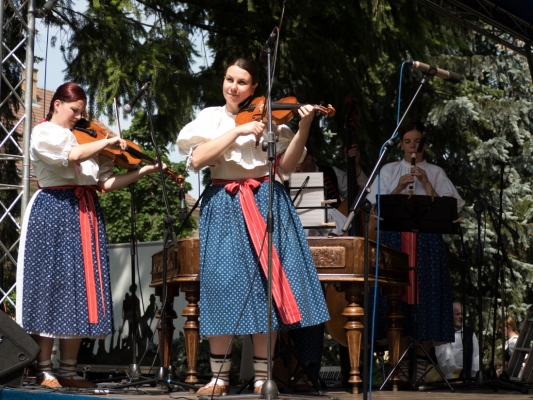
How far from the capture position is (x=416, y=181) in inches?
270

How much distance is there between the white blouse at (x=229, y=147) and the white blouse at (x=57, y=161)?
718 millimetres

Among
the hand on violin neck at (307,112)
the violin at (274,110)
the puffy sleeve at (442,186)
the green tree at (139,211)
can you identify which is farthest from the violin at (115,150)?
the green tree at (139,211)

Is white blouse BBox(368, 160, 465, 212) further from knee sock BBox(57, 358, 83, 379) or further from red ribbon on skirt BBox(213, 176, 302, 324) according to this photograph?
knee sock BBox(57, 358, 83, 379)

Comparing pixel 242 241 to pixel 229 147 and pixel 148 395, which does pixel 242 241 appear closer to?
pixel 229 147

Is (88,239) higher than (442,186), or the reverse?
(442,186)

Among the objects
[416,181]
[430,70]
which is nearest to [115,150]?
[430,70]

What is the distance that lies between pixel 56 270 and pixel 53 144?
78 cm

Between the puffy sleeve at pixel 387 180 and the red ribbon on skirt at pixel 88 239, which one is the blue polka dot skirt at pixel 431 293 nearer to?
the puffy sleeve at pixel 387 180

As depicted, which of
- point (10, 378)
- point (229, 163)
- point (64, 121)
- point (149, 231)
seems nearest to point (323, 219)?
point (229, 163)

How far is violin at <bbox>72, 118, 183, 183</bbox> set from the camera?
548 cm

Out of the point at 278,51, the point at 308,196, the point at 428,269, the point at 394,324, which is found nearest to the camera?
the point at 308,196

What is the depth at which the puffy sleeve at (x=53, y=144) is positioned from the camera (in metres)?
5.30

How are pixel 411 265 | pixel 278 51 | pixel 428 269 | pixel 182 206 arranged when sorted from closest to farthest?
pixel 182 206, pixel 411 265, pixel 428 269, pixel 278 51

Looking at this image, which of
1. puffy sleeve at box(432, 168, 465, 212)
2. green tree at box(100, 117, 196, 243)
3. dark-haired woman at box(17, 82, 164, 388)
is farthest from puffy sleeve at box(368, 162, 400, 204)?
green tree at box(100, 117, 196, 243)
